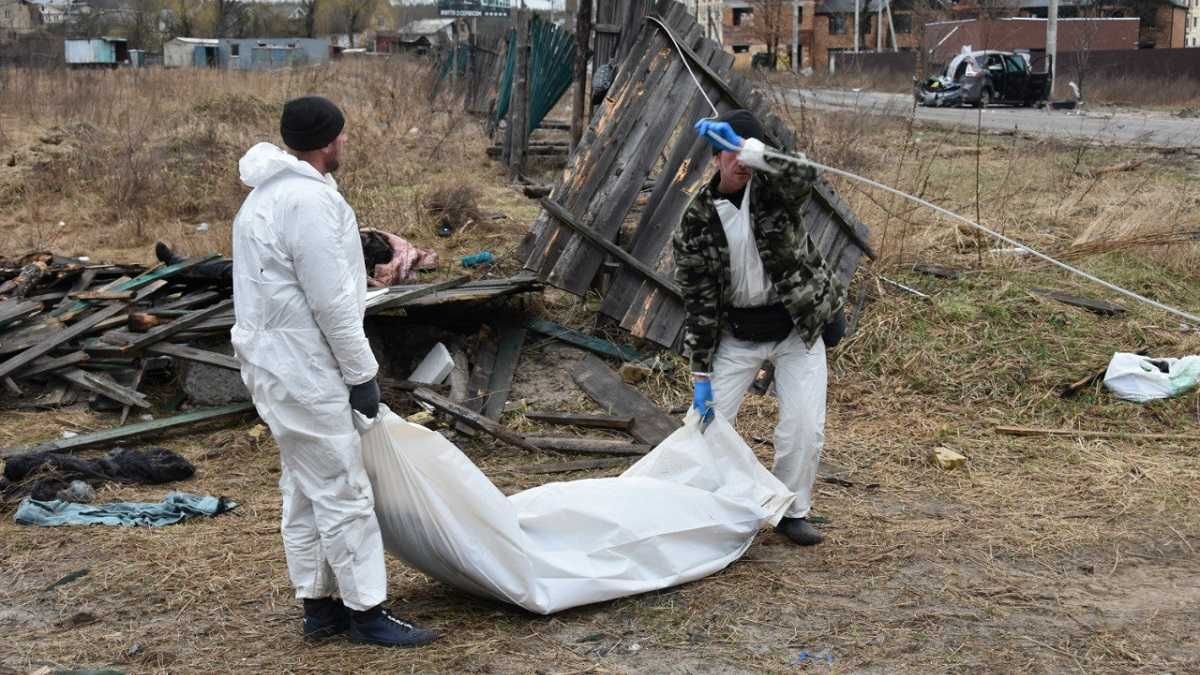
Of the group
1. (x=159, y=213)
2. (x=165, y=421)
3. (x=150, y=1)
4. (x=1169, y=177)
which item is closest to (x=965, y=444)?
(x=165, y=421)

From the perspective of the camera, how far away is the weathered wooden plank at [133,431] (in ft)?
20.1

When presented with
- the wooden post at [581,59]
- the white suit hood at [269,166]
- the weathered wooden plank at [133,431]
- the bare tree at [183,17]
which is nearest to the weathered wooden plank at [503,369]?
the weathered wooden plank at [133,431]

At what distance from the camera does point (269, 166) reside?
140 inches

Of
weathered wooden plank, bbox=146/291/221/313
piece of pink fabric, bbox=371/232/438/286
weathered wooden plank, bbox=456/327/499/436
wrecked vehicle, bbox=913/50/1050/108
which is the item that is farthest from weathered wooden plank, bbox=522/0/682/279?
wrecked vehicle, bbox=913/50/1050/108

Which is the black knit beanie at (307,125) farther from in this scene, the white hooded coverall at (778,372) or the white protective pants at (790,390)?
the white protective pants at (790,390)

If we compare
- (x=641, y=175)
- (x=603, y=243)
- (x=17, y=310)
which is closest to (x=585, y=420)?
(x=603, y=243)

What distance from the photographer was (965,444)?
6.13 meters

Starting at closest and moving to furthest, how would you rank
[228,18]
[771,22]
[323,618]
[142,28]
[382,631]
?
[382,631], [323,618], [771,22], [142,28], [228,18]

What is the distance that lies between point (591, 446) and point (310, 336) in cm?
278

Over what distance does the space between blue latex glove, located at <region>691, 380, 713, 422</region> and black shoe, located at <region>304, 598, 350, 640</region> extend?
1.51 metres

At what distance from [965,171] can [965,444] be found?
8825 mm

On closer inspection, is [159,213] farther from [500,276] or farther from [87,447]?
[87,447]

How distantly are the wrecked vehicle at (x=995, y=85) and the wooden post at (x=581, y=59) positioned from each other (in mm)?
24352

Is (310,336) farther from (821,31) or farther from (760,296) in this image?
(821,31)
